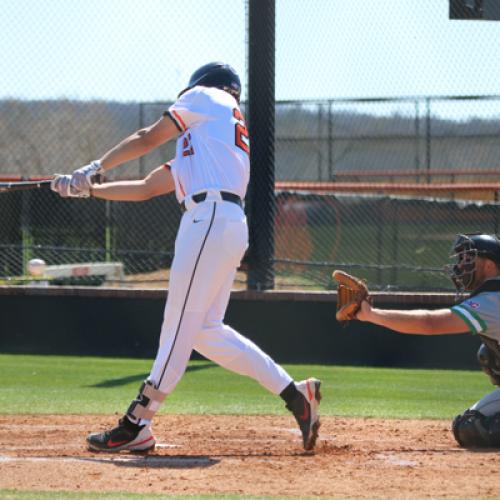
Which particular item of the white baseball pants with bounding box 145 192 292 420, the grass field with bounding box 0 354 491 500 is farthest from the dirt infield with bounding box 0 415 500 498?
the white baseball pants with bounding box 145 192 292 420

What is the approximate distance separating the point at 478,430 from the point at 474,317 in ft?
3.07

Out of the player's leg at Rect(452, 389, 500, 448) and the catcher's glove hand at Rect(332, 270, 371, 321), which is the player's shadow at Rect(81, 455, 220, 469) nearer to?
the catcher's glove hand at Rect(332, 270, 371, 321)

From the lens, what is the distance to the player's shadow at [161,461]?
16.2 feet

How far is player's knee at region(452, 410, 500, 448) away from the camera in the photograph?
5.53 meters

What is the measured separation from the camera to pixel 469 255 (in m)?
5.16

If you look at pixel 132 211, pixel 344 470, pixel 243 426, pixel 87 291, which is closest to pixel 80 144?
pixel 132 211

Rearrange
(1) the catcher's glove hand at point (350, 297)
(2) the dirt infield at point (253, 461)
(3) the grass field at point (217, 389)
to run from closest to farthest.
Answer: (2) the dirt infield at point (253, 461) < (1) the catcher's glove hand at point (350, 297) < (3) the grass field at point (217, 389)

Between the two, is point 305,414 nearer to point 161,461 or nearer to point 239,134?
point 161,461

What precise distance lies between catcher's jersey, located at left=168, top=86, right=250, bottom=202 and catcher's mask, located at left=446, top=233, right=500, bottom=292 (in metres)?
1.18

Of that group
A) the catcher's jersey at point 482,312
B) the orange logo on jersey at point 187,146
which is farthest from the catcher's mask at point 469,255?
the orange logo on jersey at point 187,146

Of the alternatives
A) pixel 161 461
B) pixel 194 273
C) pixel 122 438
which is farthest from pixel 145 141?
pixel 161 461

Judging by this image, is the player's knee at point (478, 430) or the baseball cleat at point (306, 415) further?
the player's knee at point (478, 430)

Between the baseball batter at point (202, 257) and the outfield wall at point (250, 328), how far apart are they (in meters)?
4.73

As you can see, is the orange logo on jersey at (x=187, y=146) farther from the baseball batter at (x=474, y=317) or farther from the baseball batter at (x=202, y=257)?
the baseball batter at (x=474, y=317)
